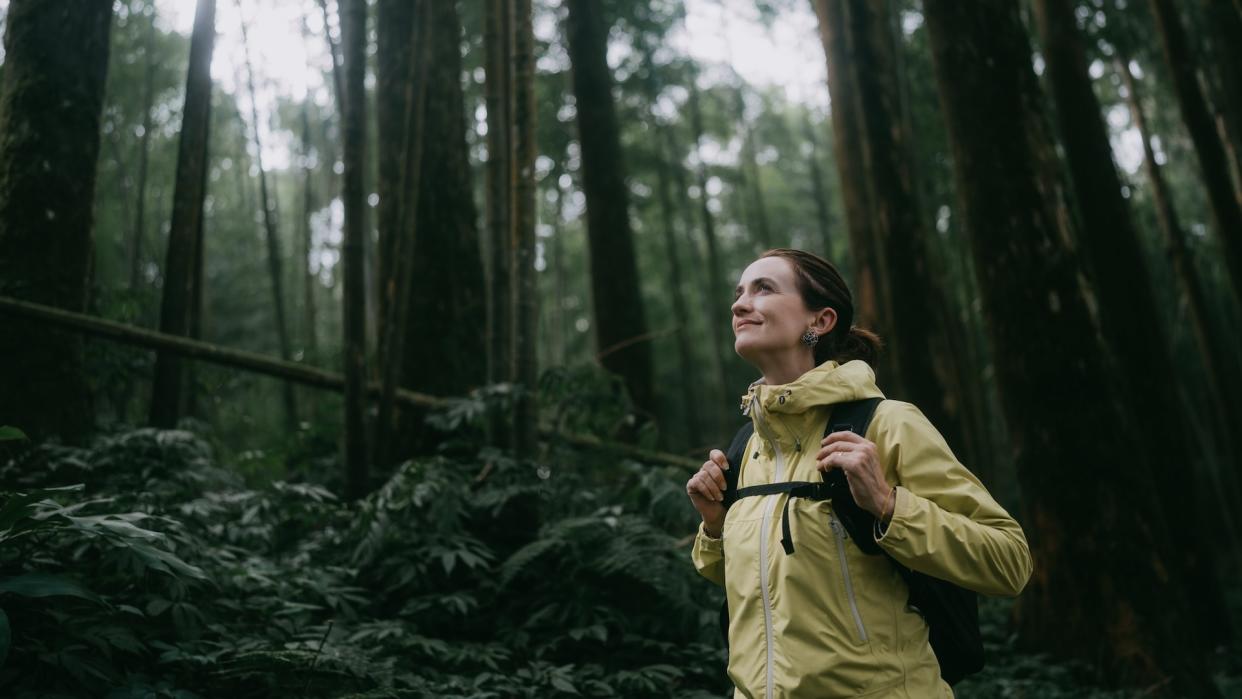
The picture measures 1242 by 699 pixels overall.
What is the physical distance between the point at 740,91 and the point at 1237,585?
1661 centimetres

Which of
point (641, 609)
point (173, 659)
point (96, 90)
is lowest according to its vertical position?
point (641, 609)

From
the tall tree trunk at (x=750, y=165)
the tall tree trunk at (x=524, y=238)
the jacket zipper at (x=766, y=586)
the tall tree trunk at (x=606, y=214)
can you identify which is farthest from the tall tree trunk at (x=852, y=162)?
the tall tree trunk at (x=750, y=165)

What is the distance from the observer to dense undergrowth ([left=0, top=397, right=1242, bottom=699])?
9.74 feet

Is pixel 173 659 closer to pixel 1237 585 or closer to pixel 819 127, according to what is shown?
pixel 1237 585

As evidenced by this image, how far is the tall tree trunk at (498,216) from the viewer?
5297mm

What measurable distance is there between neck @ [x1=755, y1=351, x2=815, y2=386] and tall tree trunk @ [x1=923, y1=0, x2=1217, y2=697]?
420cm

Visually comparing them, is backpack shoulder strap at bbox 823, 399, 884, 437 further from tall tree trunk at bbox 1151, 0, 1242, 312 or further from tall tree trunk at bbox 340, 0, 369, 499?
tall tree trunk at bbox 1151, 0, 1242, 312

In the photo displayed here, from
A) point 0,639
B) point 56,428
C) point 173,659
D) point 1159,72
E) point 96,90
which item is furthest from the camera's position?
point 1159,72

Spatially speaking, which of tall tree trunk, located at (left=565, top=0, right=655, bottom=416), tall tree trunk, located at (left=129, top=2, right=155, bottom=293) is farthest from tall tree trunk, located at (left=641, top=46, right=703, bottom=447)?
tall tree trunk, located at (left=129, top=2, right=155, bottom=293)

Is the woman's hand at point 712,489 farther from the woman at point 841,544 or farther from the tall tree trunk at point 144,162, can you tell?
the tall tree trunk at point 144,162

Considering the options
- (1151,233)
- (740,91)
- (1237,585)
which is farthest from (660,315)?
(1237,585)

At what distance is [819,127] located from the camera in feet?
97.5

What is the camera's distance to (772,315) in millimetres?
2197

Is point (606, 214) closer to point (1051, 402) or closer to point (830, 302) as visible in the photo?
point (1051, 402)
